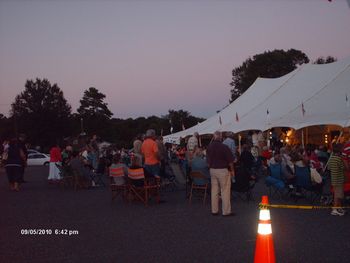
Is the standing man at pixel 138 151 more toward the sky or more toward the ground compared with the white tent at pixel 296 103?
more toward the ground

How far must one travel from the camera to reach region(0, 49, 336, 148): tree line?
58062 millimetres

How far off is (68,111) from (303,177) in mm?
58107

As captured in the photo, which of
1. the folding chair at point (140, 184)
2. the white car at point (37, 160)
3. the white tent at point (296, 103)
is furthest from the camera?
the white car at point (37, 160)

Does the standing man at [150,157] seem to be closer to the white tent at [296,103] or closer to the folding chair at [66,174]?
the folding chair at [66,174]

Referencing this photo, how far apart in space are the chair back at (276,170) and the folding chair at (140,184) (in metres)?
2.71

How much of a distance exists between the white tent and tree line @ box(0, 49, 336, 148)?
28.8 meters

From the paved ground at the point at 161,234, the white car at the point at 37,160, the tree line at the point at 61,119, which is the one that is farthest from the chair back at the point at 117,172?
the tree line at the point at 61,119

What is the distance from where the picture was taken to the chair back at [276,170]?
34.7 feet

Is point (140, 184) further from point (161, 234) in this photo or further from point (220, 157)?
point (161, 234)

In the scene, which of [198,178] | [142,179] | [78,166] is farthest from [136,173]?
[78,166]

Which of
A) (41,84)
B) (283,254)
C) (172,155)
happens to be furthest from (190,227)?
(41,84)

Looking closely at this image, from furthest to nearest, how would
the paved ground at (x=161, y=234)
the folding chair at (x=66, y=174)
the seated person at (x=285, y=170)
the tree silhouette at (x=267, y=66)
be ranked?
1. the tree silhouette at (x=267, y=66)
2. the folding chair at (x=66, y=174)
3. the seated person at (x=285, y=170)
4. the paved ground at (x=161, y=234)

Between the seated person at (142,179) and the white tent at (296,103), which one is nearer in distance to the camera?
the seated person at (142,179)

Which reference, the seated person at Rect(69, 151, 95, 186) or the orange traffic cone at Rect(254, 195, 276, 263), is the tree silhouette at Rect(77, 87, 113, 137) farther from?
the orange traffic cone at Rect(254, 195, 276, 263)
